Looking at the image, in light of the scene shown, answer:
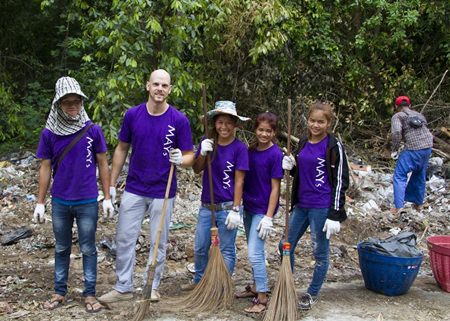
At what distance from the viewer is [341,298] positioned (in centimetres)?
484

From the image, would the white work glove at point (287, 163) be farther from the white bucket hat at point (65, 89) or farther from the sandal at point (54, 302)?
the sandal at point (54, 302)

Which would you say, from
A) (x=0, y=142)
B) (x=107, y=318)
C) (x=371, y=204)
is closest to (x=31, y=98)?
(x=0, y=142)

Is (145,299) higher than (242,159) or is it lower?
lower

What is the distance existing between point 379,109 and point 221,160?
7.86 metres

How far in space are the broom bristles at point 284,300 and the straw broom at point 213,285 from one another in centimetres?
42

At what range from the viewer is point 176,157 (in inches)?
167

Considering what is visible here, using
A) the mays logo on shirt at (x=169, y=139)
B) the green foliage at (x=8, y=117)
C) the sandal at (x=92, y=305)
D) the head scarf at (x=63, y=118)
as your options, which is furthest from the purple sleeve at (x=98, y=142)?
the green foliage at (x=8, y=117)

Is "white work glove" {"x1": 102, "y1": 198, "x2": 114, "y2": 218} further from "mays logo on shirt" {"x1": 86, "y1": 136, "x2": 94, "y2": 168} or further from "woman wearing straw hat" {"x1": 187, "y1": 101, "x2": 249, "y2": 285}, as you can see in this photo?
"woman wearing straw hat" {"x1": 187, "y1": 101, "x2": 249, "y2": 285}

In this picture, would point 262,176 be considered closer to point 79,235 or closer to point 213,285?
point 213,285

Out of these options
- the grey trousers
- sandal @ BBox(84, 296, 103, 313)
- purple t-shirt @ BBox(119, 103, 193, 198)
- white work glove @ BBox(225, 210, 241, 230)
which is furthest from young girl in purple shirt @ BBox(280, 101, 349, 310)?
sandal @ BBox(84, 296, 103, 313)

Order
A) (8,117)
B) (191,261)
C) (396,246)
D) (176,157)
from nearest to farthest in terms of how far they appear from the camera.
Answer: (176,157)
(396,246)
(191,261)
(8,117)

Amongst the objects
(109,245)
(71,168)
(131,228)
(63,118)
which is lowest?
(109,245)

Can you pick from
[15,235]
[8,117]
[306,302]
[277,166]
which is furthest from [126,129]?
[8,117]

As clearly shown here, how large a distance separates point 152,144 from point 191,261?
194 cm
